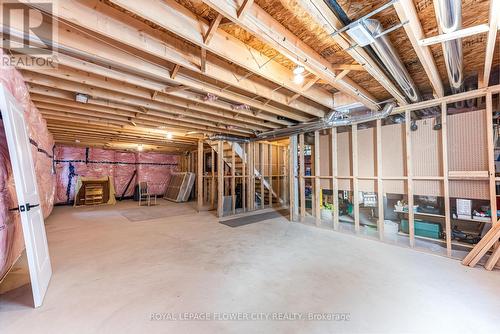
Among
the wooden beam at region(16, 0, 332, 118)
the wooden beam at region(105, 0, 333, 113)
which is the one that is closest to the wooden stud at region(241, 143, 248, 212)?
the wooden beam at region(16, 0, 332, 118)

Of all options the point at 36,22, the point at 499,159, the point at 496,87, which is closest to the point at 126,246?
the point at 36,22

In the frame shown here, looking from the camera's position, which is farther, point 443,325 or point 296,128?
point 296,128

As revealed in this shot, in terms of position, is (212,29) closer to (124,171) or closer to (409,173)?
(409,173)

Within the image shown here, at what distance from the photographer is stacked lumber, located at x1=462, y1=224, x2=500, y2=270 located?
2514 mm

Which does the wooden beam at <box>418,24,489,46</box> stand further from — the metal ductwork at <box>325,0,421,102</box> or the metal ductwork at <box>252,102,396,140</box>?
the metal ductwork at <box>252,102,396,140</box>

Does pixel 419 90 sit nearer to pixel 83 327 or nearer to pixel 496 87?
pixel 496 87

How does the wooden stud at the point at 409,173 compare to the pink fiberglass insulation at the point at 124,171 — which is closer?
the wooden stud at the point at 409,173

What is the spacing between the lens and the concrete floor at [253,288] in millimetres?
1641

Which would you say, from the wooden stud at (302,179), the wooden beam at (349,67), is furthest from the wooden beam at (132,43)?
the wooden stud at (302,179)

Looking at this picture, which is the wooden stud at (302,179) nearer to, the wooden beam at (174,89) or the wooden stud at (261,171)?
the wooden stud at (261,171)

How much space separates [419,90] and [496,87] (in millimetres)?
808

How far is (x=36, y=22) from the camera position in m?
1.79

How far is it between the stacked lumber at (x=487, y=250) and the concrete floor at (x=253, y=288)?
0.10 m

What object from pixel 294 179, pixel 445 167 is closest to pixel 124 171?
pixel 294 179
